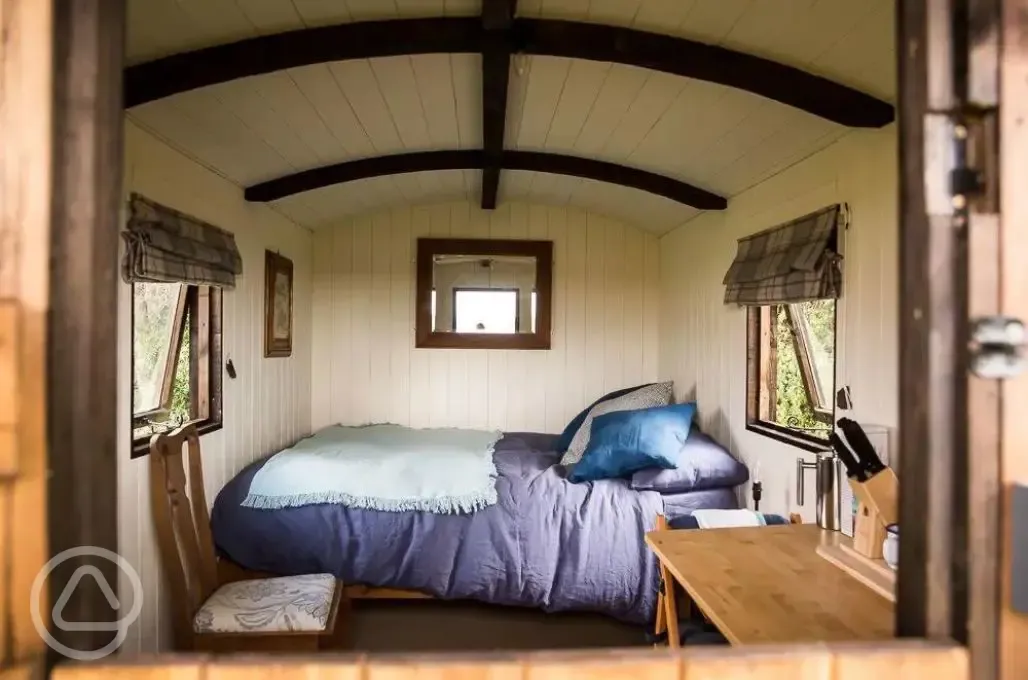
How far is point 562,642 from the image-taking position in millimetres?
2510

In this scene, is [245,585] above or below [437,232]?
below

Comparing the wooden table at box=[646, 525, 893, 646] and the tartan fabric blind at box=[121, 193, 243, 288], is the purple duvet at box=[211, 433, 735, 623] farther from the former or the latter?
the tartan fabric blind at box=[121, 193, 243, 288]

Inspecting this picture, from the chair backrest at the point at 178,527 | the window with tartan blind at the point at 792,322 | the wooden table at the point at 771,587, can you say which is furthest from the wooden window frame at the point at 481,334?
the wooden table at the point at 771,587

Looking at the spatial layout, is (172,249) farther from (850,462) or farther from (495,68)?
(850,462)

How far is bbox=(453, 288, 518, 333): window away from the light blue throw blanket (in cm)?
115

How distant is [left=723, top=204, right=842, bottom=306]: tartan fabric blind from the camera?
208 centimetres

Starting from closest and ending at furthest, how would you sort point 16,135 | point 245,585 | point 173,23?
1. point 16,135
2. point 173,23
3. point 245,585

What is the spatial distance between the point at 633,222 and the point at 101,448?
3.86 metres

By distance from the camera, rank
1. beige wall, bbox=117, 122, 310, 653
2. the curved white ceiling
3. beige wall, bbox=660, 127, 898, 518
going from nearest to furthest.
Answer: the curved white ceiling
beige wall, bbox=660, 127, 898, 518
beige wall, bbox=117, 122, 310, 653

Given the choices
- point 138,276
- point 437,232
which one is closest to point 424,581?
point 138,276

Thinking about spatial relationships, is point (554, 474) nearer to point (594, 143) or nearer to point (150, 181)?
point (594, 143)

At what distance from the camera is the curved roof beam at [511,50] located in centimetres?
174

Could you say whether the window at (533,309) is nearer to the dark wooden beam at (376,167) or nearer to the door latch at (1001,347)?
the dark wooden beam at (376,167)

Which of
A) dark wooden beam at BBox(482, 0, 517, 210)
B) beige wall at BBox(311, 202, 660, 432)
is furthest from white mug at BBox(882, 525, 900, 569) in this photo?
beige wall at BBox(311, 202, 660, 432)
